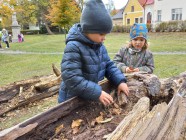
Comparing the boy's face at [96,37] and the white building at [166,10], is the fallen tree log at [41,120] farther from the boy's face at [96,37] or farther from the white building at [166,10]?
the white building at [166,10]

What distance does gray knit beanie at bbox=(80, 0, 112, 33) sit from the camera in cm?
219

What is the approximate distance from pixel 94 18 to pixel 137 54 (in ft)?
4.84

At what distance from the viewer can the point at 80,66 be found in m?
2.25

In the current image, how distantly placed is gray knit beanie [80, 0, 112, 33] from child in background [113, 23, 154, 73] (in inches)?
47.9

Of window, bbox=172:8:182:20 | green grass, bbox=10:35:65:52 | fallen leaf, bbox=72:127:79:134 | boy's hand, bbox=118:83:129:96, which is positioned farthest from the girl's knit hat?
window, bbox=172:8:182:20

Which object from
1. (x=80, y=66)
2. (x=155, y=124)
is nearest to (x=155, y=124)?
(x=155, y=124)

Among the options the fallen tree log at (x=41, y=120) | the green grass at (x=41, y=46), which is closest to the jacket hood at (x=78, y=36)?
the fallen tree log at (x=41, y=120)

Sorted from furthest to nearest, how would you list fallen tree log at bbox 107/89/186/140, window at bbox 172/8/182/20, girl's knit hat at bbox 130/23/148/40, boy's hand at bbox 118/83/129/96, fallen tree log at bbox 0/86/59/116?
1. window at bbox 172/8/182/20
2. fallen tree log at bbox 0/86/59/116
3. girl's knit hat at bbox 130/23/148/40
4. boy's hand at bbox 118/83/129/96
5. fallen tree log at bbox 107/89/186/140

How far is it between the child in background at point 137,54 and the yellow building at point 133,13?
39.8m

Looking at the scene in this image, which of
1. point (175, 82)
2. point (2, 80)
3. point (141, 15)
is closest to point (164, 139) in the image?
point (175, 82)

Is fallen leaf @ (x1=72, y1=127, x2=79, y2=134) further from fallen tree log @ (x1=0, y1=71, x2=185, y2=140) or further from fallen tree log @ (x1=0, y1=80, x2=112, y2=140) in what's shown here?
fallen tree log @ (x1=0, y1=80, x2=112, y2=140)

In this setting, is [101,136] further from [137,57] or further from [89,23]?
[137,57]

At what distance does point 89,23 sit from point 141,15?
41.9 metres

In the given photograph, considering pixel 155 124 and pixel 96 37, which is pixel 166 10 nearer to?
pixel 96 37
